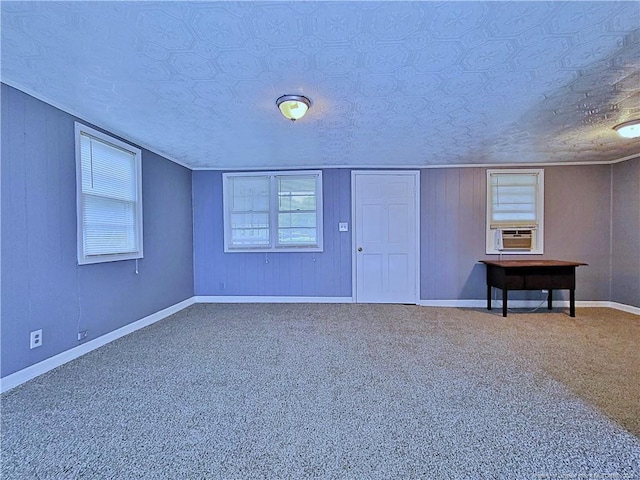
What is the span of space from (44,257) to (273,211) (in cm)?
309

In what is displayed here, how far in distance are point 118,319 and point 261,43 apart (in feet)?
10.8

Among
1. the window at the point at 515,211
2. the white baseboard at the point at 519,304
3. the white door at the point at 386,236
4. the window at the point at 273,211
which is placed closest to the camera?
the white baseboard at the point at 519,304

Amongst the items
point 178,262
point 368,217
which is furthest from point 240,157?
point 368,217

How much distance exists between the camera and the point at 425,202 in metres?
5.05

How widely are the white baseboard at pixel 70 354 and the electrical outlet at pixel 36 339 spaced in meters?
0.16

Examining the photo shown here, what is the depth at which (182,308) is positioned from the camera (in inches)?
192

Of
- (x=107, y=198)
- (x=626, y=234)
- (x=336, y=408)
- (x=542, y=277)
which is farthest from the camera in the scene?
(x=626, y=234)

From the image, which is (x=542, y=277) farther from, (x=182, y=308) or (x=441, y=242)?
(x=182, y=308)

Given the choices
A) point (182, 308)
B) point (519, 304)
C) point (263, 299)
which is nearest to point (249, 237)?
point (263, 299)

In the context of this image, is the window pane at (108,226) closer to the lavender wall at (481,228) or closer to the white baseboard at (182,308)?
the white baseboard at (182,308)

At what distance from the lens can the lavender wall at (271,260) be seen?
5.14m

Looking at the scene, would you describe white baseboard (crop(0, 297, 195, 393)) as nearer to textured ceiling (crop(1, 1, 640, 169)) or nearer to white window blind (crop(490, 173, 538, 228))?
textured ceiling (crop(1, 1, 640, 169))

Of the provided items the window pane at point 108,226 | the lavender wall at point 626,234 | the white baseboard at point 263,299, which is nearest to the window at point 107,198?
the window pane at point 108,226

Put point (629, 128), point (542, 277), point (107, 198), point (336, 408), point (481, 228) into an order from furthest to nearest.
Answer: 1. point (481, 228)
2. point (542, 277)
3. point (107, 198)
4. point (629, 128)
5. point (336, 408)
